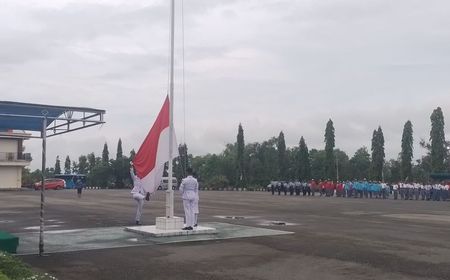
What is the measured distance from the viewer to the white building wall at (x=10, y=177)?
64.9 meters

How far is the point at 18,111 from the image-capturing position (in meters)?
14.1

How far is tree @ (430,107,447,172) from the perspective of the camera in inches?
2489

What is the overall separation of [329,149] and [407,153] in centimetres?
1229

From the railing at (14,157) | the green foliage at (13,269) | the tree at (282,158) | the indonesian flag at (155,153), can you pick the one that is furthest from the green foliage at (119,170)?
the green foliage at (13,269)

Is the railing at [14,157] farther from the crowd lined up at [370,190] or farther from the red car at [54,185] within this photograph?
the crowd lined up at [370,190]

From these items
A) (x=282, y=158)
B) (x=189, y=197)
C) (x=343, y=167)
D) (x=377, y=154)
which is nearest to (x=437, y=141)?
(x=377, y=154)

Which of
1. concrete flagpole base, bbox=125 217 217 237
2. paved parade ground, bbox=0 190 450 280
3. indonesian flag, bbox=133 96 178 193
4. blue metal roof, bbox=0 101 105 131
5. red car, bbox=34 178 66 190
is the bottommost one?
paved parade ground, bbox=0 190 450 280

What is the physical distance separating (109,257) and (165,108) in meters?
5.58

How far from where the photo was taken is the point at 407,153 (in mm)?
67000

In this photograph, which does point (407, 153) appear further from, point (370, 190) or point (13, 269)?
point (13, 269)

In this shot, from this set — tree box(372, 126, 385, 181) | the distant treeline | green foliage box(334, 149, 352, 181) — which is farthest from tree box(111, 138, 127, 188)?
tree box(372, 126, 385, 181)

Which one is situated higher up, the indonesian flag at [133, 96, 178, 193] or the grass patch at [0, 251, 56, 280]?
the indonesian flag at [133, 96, 178, 193]

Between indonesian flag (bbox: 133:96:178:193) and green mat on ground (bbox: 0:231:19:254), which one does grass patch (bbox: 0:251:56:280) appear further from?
indonesian flag (bbox: 133:96:178:193)

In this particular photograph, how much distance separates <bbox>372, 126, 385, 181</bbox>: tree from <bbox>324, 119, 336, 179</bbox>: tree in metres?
5.82
